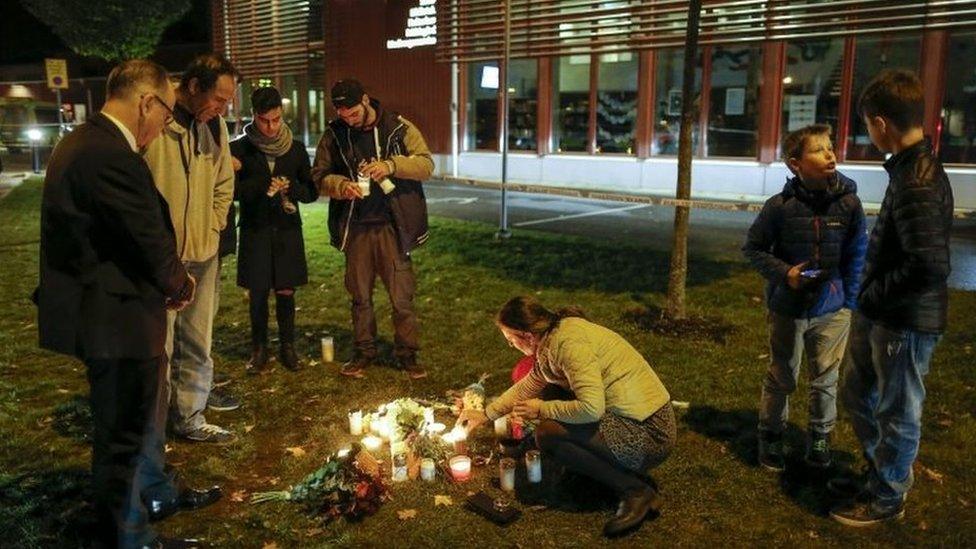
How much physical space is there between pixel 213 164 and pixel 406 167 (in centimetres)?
140

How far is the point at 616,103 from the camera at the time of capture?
18969 mm

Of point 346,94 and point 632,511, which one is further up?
point 346,94

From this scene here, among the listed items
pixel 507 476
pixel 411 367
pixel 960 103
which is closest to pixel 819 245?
pixel 507 476

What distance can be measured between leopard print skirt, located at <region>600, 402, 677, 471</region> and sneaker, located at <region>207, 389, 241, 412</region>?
2805 mm

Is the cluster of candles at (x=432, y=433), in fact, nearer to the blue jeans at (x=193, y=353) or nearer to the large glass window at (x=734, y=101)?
the blue jeans at (x=193, y=353)

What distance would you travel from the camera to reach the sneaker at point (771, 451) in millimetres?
4520

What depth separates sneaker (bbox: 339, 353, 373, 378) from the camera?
239 inches

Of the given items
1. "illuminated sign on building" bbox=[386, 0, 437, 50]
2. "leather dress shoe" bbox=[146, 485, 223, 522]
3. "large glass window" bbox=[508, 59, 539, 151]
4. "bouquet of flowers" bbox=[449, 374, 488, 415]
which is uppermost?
"illuminated sign on building" bbox=[386, 0, 437, 50]

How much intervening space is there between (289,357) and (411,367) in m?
0.98

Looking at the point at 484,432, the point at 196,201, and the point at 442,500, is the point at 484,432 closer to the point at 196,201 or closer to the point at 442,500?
the point at 442,500

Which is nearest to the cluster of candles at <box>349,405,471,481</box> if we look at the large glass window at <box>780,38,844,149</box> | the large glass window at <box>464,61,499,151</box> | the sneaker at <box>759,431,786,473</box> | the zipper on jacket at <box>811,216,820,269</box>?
the sneaker at <box>759,431,786,473</box>

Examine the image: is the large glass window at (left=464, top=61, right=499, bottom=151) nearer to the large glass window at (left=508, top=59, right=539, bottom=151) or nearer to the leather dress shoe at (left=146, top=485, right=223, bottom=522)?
the large glass window at (left=508, top=59, right=539, bottom=151)

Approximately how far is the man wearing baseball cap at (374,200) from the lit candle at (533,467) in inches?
73.9

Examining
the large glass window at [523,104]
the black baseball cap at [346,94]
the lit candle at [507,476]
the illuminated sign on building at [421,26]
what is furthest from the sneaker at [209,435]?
the large glass window at [523,104]
